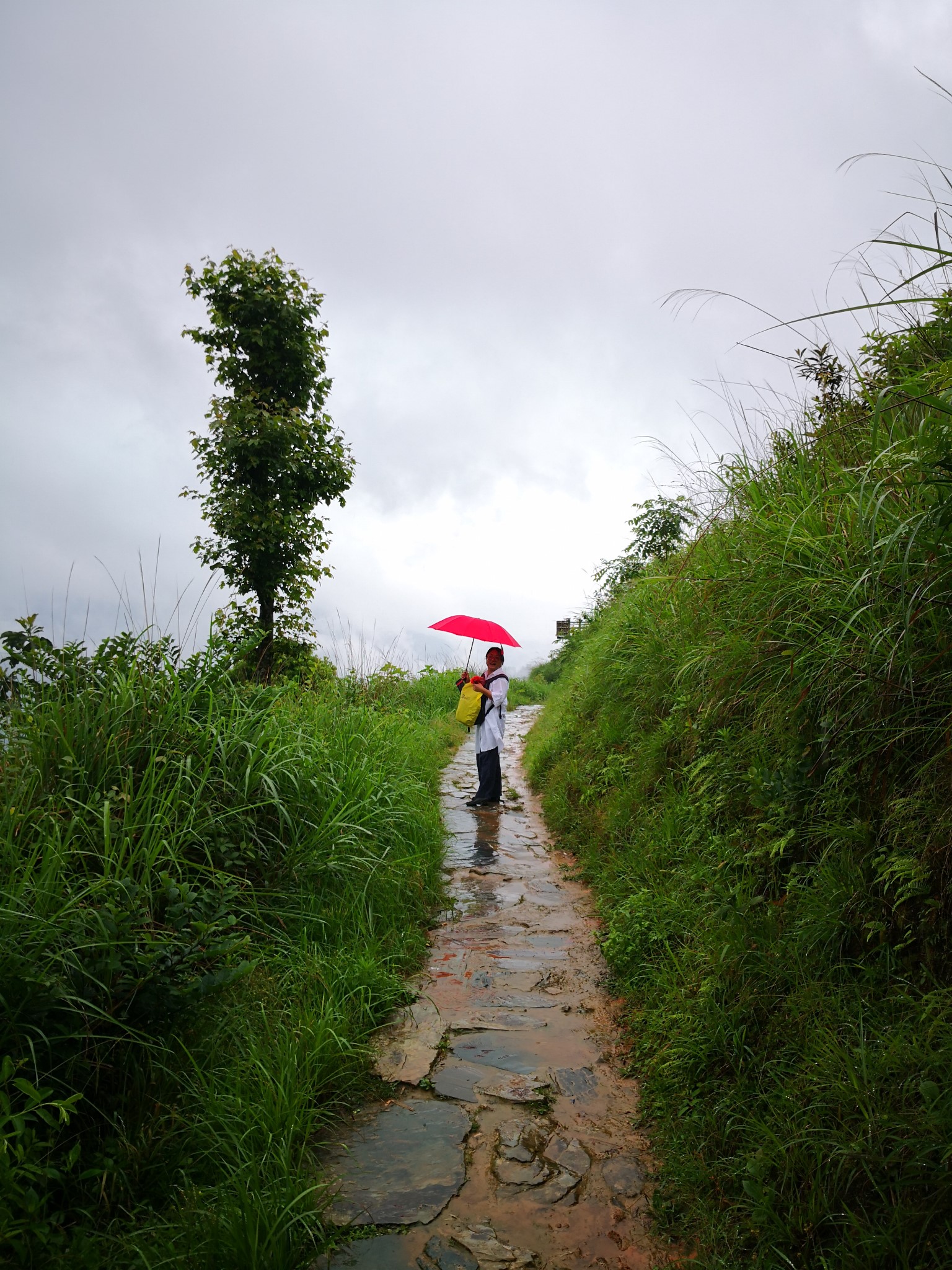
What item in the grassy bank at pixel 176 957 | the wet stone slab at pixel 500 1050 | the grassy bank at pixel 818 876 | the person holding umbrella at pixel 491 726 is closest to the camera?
the grassy bank at pixel 818 876

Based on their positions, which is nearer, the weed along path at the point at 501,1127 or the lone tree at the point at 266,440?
the weed along path at the point at 501,1127

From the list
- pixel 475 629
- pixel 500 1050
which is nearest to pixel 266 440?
pixel 475 629

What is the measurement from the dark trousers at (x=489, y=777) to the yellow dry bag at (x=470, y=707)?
1.27 feet

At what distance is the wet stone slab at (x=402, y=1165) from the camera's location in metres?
2.29

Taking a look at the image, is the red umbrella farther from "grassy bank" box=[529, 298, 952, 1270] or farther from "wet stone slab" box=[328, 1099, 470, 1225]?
"wet stone slab" box=[328, 1099, 470, 1225]

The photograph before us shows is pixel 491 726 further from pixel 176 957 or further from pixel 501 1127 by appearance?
pixel 176 957

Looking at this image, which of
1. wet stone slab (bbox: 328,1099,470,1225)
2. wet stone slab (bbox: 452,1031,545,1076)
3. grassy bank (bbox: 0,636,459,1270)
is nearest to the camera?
grassy bank (bbox: 0,636,459,1270)

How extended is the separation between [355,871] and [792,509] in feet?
10.8

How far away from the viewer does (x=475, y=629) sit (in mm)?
8094

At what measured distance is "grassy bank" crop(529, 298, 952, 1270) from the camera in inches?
77.0

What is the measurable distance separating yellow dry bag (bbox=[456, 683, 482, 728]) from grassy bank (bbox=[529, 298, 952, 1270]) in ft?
11.2

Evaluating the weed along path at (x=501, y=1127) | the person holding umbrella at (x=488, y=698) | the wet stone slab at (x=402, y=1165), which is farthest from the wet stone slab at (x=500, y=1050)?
the person holding umbrella at (x=488, y=698)

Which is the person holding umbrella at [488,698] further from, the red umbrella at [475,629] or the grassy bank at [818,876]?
the grassy bank at [818,876]

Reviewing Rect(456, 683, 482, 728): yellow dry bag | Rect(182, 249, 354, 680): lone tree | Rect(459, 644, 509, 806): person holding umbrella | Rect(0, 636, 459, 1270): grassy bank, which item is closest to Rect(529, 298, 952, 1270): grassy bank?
Rect(0, 636, 459, 1270): grassy bank
